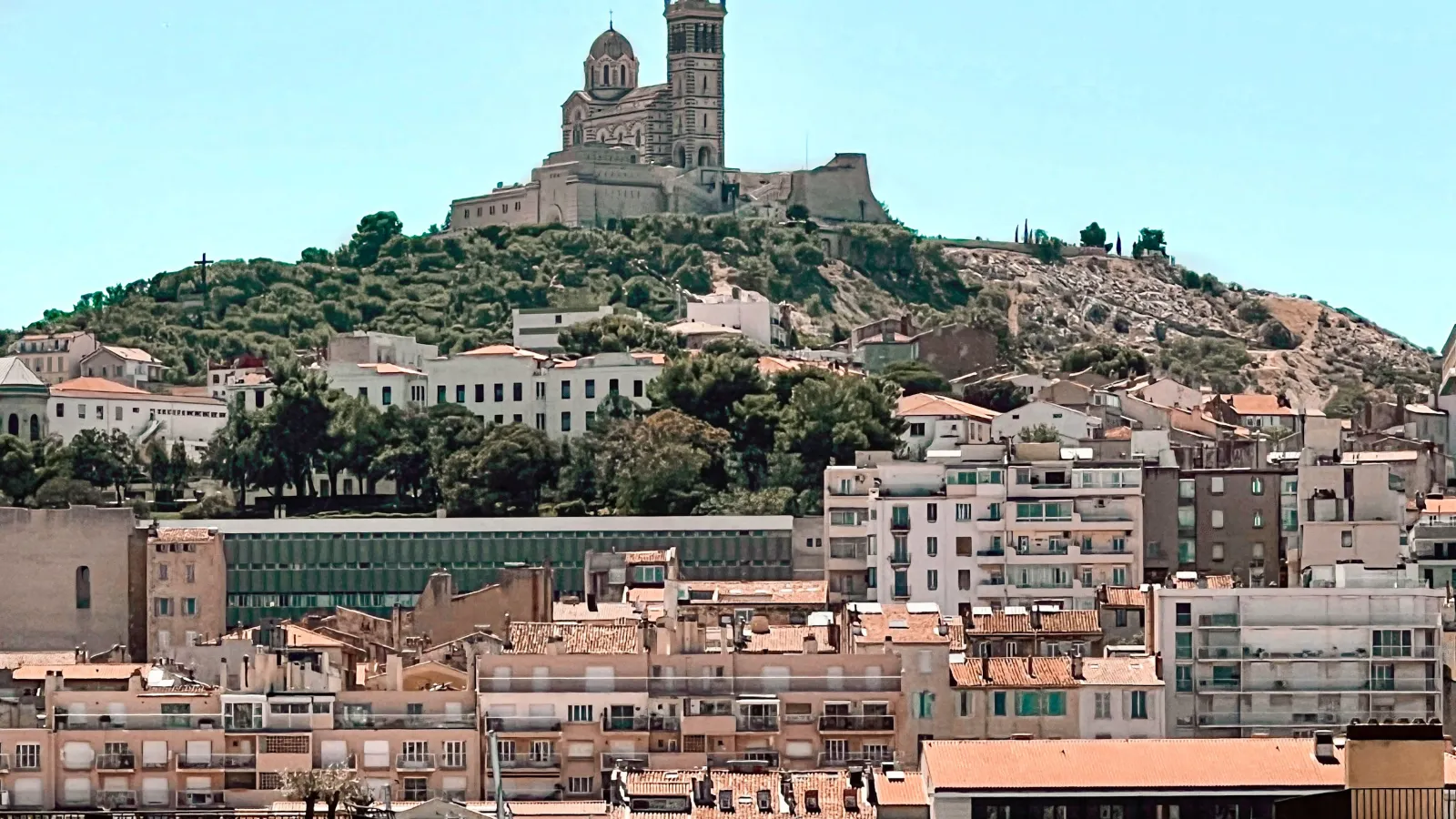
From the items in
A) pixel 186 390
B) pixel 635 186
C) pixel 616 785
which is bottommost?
pixel 616 785

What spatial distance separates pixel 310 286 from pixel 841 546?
8376 cm

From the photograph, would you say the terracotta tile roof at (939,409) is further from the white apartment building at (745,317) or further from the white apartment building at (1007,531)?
the white apartment building at (745,317)

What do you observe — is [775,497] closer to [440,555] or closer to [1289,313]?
[440,555]

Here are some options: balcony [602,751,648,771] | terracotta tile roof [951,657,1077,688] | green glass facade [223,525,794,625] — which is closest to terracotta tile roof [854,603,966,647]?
terracotta tile roof [951,657,1077,688]

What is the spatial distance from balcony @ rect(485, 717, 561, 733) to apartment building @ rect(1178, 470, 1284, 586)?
2495cm

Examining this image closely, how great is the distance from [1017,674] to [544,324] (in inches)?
3256

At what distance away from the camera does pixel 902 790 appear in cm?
5684

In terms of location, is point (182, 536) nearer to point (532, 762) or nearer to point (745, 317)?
point (532, 762)

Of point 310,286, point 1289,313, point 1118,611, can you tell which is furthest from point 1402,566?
point 1289,313

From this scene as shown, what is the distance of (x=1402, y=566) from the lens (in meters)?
76.9

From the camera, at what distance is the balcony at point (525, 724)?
216 feet

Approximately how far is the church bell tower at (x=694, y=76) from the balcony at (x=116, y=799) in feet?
417

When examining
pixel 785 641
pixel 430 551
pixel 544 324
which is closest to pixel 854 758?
pixel 785 641

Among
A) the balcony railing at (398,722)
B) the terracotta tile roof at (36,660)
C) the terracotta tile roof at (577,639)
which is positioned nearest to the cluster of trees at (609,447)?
the terracotta tile roof at (36,660)
